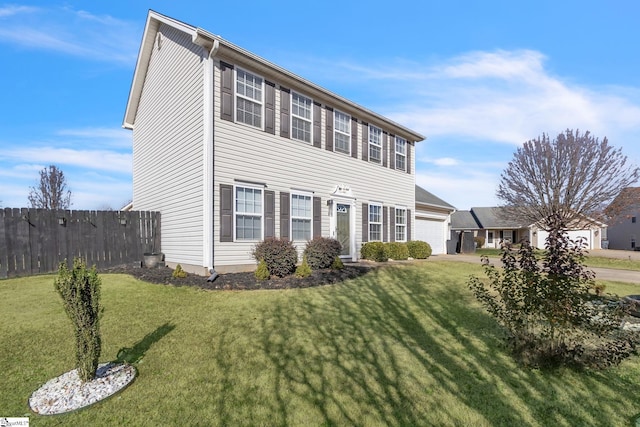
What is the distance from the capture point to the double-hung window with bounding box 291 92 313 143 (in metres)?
11.5

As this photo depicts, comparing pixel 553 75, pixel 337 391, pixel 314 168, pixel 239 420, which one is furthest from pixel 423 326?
pixel 553 75

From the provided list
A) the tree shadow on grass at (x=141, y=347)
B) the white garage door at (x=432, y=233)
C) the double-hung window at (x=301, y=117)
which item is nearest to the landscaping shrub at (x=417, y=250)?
the white garage door at (x=432, y=233)

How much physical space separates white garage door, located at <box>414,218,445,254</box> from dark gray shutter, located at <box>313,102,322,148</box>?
30.7 ft

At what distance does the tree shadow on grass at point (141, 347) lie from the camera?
173 inches

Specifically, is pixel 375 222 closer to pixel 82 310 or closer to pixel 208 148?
pixel 208 148

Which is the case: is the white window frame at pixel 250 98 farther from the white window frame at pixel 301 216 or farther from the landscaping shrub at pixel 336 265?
the landscaping shrub at pixel 336 265

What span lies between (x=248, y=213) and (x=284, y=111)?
3771 millimetres

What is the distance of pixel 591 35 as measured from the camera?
948 centimetres

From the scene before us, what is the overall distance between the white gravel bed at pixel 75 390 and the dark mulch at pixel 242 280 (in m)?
4.06

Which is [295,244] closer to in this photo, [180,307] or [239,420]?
[180,307]

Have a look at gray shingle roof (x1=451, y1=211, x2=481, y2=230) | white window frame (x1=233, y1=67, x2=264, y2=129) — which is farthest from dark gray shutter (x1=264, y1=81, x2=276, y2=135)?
gray shingle roof (x1=451, y1=211, x2=481, y2=230)

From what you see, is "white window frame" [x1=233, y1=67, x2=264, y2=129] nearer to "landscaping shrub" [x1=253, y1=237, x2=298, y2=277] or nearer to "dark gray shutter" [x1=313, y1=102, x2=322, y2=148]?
Result: "dark gray shutter" [x1=313, y1=102, x2=322, y2=148]

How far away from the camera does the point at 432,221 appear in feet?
67.6

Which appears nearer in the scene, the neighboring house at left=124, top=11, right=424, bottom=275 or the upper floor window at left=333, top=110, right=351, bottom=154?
the neighboring house at left=124, top=11, right=424, bottom=275
